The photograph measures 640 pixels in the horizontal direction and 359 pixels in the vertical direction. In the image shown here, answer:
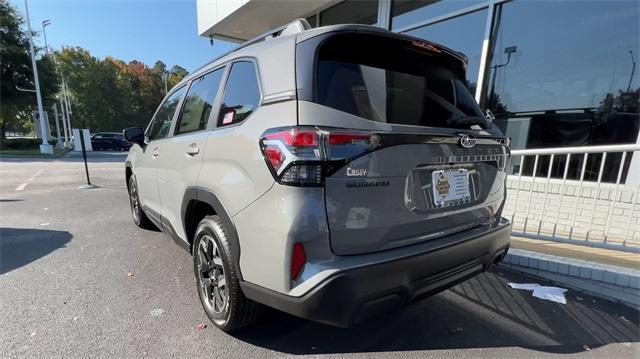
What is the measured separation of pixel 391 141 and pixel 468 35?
541cm

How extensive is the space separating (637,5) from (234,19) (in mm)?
9085

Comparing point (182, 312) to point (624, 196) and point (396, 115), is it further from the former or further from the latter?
point (624, 196)

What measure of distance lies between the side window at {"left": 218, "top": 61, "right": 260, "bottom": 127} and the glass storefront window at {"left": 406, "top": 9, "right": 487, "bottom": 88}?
4.60 metres

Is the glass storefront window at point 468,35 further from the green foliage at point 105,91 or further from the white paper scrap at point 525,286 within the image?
the green foliage at point 105,91

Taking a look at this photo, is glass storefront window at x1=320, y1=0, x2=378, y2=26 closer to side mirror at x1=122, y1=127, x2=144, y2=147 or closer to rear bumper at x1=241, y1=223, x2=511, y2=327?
side mirror at x1=122, y1=127, x2=144, y2=147

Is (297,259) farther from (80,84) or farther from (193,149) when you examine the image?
(80,84)

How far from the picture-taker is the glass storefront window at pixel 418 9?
20.4 ft

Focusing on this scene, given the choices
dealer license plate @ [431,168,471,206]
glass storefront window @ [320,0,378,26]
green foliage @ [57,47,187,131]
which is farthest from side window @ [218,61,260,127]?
green foliage @ [57,47,187,131]

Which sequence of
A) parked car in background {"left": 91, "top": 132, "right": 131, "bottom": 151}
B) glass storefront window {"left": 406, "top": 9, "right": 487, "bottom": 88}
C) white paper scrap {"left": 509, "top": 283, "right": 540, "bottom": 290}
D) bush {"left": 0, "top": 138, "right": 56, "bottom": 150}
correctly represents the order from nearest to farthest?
white paper scrap {"left": 509, "top": 283, "right": 540, "bottom": 290} → glass storefront window {"left": 406, "top": 9, "right": 487, "bottom": 88} → bush {"left": 0, "top": 138, "right": 56, "bottom": 150} → parked car in background {"left": 91, "top": 132, "right": 131, "bottom": 151}

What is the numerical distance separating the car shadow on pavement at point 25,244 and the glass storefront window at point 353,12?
294 inches

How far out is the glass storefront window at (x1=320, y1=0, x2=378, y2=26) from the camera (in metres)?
8.05

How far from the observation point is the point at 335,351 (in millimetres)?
2182

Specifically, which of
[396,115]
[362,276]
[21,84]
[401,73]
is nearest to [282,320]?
[362,276]

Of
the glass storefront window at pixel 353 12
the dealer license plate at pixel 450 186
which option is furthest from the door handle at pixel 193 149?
the glass storefront window at pixel 353 12
